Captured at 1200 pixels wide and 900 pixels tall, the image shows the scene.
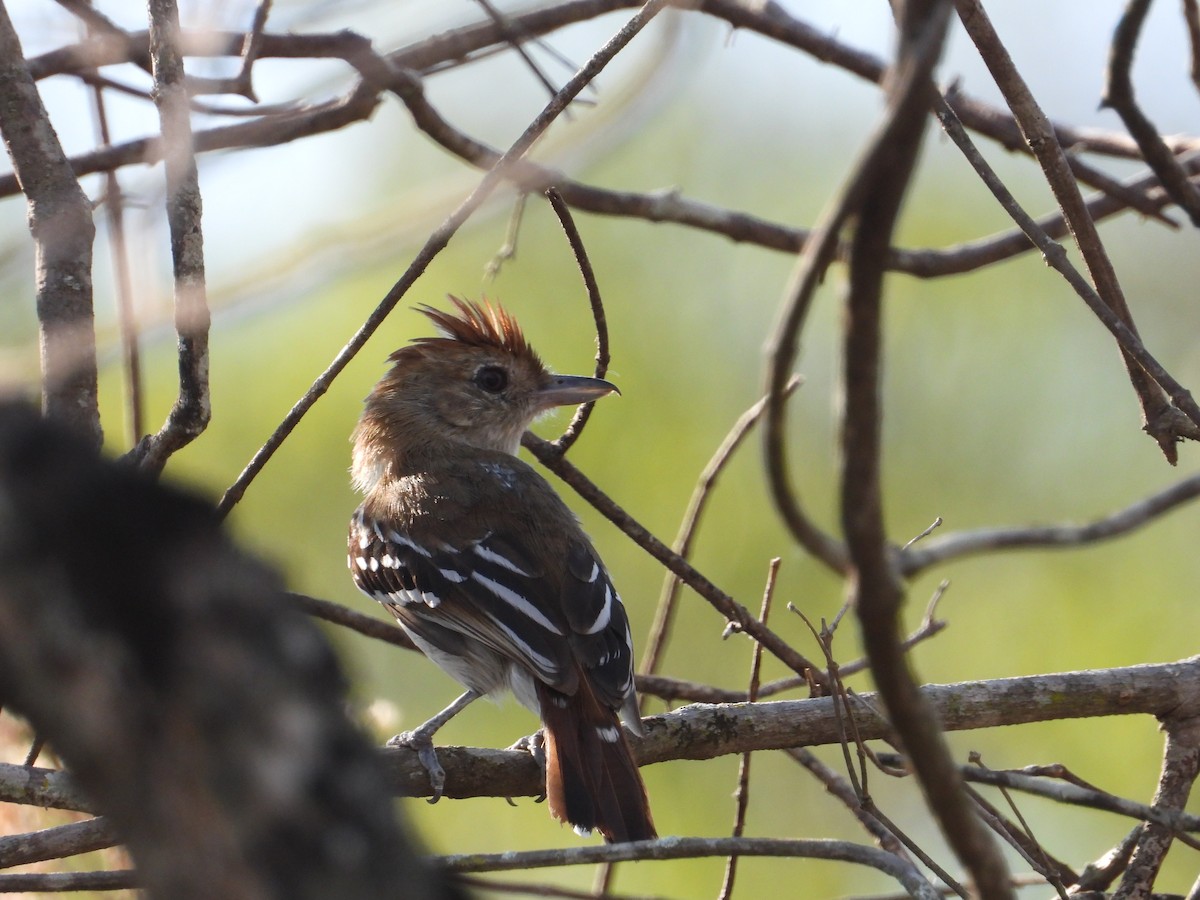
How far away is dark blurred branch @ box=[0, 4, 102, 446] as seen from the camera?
124 inches

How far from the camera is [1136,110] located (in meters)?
3.34

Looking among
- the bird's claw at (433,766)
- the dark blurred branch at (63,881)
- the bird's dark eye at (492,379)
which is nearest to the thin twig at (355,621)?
the bird's claw at (433,766)

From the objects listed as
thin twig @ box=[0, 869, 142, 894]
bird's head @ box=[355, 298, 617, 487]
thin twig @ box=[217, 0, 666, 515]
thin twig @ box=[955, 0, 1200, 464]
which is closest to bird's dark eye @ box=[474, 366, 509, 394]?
bird's head @ box=[355, 298, 617, 487]

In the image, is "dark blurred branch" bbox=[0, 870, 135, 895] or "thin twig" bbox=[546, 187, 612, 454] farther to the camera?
"thin twig" bbox=[546, 187, 612, 454]

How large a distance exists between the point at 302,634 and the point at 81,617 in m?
0.20

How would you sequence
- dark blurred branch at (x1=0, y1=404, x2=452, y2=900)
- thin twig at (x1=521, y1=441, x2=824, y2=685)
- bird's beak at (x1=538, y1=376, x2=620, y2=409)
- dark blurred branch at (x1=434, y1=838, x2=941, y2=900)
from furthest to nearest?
bird's beak at (x1=538, y1=376, x2=620, y2=409), thin twig at (x1=521, y1=441, x2=824, y2=685), dark blurred branch at (x1=434, y1=838, x2=941, y2=900), dark blurred branch at (x1=0, y1=404, x2=452, y2=900)

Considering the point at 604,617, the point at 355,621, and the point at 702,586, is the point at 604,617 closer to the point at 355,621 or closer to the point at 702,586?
the point at 355,621

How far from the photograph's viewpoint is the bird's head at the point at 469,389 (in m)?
6.25

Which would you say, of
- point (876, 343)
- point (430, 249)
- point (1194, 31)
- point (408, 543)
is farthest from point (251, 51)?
point (876, 343)

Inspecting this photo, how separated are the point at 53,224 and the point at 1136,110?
8.89ft

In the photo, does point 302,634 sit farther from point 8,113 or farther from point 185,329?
point 8,113

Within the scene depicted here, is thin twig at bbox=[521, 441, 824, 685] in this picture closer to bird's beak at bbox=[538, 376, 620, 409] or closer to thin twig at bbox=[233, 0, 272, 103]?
thin twig at bbox=[233, 0, 272, 103]

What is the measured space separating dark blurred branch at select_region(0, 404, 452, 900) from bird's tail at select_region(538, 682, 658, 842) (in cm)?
266

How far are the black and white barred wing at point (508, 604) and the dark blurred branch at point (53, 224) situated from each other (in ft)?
5.72
